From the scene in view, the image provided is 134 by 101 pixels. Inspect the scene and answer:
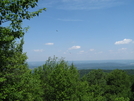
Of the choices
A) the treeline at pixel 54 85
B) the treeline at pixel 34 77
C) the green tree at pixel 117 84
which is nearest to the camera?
the treeline at pixel 34 77

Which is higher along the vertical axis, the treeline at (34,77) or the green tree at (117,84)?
the treeline at (34,77)

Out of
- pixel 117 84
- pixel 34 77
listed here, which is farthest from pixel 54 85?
pixel 117 84

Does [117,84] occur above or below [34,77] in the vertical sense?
below

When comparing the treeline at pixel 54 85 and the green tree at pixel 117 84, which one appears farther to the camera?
the green tree at pixel 117 84

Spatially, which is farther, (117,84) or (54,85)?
(117,84)

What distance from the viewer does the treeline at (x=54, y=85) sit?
1102cm

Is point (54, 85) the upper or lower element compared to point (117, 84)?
upper

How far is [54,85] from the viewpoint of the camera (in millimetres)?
24156

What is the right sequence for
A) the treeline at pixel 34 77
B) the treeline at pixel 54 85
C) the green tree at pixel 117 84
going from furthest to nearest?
1. the green tree at pixel 117 84
2. the treeline at pixel 54 85
3. the treeline at pixel 34 77

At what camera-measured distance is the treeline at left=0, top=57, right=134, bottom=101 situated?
11.0m

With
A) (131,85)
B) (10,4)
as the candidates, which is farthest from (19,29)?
(131,85)

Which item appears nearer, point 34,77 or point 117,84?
point 34,77

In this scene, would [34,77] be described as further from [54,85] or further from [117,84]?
[117,84]

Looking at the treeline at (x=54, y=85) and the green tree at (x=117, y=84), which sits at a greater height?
the treeline at (x=54, y=85)
